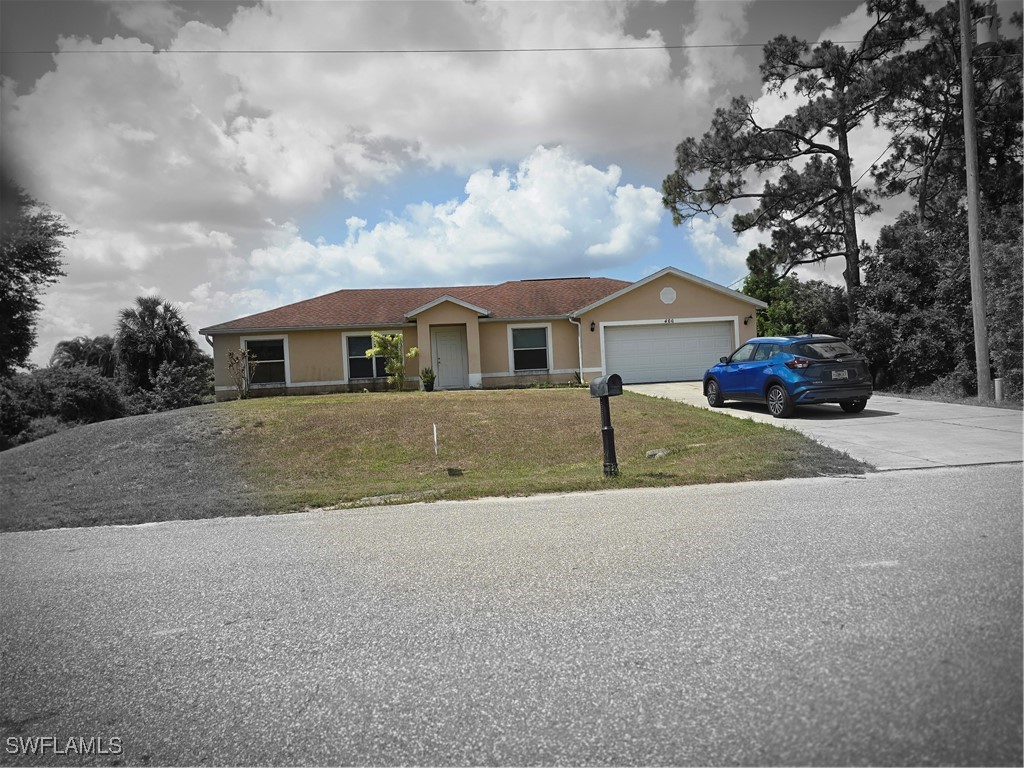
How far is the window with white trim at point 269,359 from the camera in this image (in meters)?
24.9

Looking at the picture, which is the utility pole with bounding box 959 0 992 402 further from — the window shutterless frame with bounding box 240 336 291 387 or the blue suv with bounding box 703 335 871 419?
the window shutterless frame with bounding box 240 336 291 387

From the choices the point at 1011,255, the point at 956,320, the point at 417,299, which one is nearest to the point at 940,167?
Result: the point at 956,320

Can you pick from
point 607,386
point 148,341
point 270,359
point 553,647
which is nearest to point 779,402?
point 607,386

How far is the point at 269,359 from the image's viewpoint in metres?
25.0

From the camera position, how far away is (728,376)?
50.6ft

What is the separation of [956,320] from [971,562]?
63.4 ft

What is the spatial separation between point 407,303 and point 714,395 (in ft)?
48.6

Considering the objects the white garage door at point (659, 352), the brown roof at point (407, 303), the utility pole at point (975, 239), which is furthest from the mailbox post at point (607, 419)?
the brown roof at point (407, 303)

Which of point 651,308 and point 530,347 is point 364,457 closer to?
point 530,347

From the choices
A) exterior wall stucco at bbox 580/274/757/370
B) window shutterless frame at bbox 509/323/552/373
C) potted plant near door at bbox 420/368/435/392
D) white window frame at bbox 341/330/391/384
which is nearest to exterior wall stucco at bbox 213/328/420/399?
white window frame at bbox 341/330/391/384

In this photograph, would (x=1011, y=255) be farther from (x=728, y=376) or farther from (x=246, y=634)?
(x=246, y=634)

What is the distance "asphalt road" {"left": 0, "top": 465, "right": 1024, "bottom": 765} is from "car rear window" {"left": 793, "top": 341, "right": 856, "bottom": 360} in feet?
27.6

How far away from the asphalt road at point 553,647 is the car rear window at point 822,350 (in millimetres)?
8415

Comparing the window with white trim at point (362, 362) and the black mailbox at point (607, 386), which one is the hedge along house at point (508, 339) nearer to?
the window with white trim at point (362, 362)
